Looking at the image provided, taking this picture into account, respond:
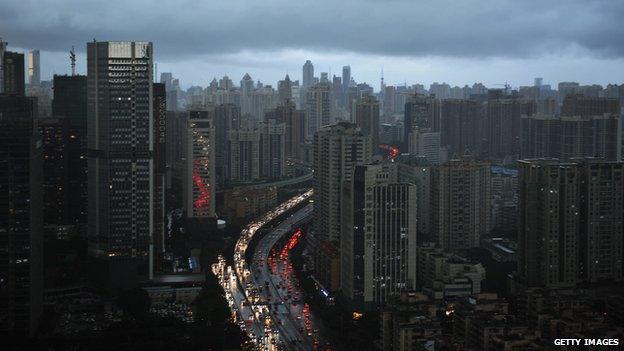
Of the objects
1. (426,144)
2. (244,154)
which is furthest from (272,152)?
(426,144)

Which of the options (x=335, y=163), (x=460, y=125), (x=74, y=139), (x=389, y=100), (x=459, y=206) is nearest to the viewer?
(x=335, y=163)

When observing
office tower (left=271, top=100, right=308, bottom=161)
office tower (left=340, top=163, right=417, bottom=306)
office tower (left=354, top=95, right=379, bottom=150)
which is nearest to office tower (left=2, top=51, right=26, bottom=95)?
office tower (left=340, top=163, right=417, bottom=306)

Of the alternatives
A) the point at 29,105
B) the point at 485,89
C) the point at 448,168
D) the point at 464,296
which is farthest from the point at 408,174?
the point at 485,89

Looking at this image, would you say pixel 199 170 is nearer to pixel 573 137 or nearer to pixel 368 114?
pixel 573 137

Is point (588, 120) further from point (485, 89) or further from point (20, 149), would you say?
point (20, 149)

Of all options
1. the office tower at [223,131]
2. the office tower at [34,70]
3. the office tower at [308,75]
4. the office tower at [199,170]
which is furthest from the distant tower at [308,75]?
the office tower at [34,70]

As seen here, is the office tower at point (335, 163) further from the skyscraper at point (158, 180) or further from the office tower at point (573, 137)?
the office tower at point (573, 137)

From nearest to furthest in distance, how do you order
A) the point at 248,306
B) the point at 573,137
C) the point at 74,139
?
the point at 248,306 → the point at 74,139 → the point at 573,137
